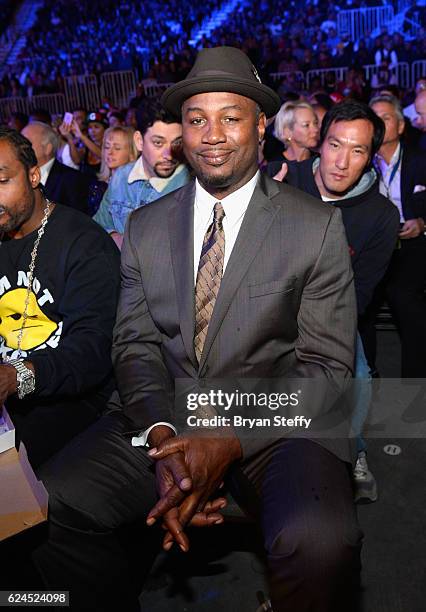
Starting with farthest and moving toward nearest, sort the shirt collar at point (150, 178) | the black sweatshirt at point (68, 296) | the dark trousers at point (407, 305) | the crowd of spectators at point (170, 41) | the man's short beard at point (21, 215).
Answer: the crowd of spectators at point (170, 41) < the dark trousers at point (407, 305) < the shirt collar at point (150, 178) < the man's short beard at point (21, 215) < the black sweatshirt at point (68, 296)

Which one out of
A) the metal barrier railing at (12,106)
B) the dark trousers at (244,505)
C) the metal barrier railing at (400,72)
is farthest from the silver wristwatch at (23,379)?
the metal barrier railing at (12,106)

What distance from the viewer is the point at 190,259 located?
2.04 m

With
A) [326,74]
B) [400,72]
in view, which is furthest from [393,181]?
[400,72]

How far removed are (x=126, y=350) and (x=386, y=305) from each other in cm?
246

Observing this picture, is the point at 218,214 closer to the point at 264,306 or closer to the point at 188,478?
the point at 264,306

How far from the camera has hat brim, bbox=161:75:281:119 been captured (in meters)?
1.91

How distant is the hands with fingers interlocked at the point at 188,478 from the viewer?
5.50 feet

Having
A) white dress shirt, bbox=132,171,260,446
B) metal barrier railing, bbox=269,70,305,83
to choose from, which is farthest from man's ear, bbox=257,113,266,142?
metal barrier railing, bbox=269,70,305,83

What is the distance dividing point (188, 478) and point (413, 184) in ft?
9.02

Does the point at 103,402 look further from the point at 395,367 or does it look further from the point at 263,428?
the point at 395,367

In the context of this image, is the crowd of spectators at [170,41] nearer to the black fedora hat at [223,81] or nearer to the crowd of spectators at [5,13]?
the crowd of spectators at [5,13]

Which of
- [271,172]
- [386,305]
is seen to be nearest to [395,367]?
[386,305]

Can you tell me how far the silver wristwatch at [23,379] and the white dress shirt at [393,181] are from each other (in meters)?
2.60

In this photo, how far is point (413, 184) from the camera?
377 centimetres
